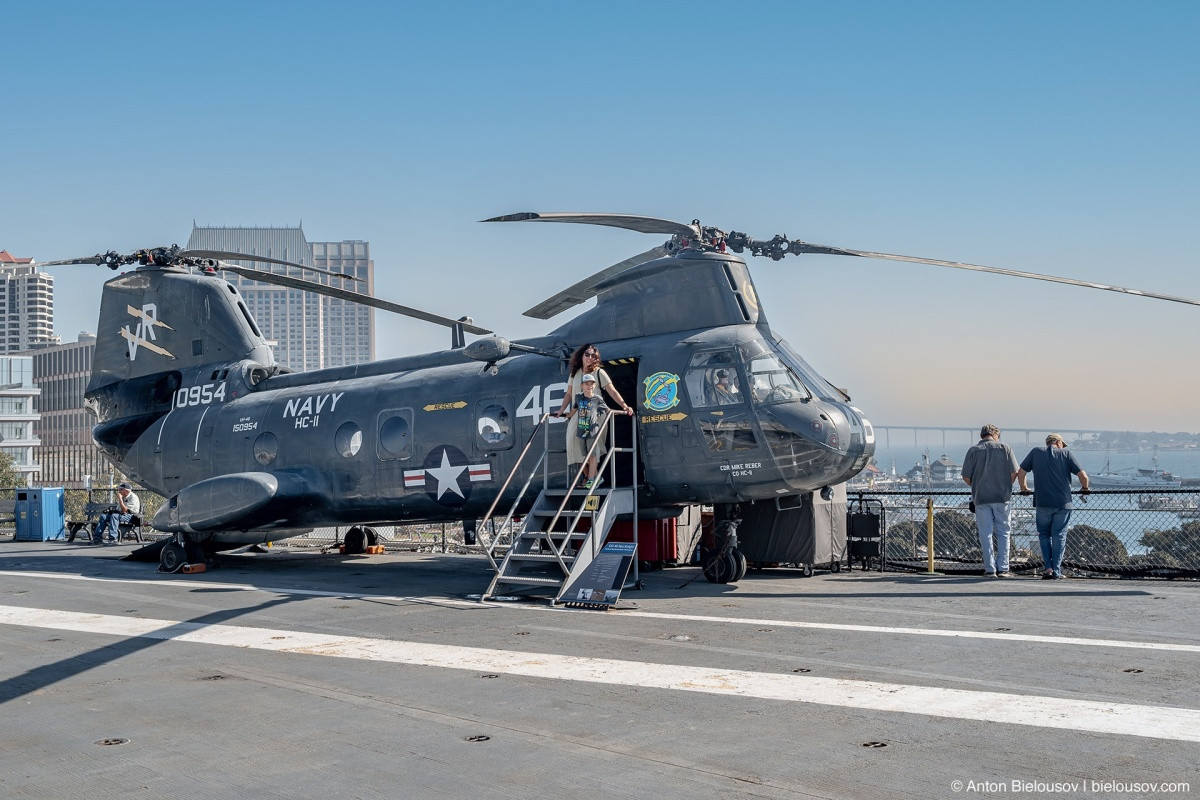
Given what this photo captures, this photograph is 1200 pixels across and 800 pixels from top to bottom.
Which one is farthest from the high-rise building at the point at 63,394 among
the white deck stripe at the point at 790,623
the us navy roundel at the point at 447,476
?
the white deck stripe at the point at 790,623

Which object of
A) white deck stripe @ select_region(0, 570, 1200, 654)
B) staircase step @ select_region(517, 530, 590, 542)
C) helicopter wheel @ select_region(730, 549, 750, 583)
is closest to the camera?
white deck stripe @ select_region(0, 570, 1200, 654)

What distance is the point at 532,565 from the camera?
14.1 meters

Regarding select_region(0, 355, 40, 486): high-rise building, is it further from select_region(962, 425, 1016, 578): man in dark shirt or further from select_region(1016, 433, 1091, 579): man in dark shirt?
select_region(1016, 433, 1091, 579): man in dark shirt

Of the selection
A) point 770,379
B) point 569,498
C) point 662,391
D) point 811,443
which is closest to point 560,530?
point 569,498

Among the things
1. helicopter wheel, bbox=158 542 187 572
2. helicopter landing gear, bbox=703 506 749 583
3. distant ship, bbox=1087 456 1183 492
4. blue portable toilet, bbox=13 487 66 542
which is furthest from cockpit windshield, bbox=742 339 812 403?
blue portable toilet, bbox=13 487 66 542

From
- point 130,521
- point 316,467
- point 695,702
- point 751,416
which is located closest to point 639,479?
point 751,416

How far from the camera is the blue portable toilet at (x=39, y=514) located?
27656mm

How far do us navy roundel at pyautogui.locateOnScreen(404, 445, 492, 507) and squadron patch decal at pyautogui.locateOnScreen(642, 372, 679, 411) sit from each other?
9.62 ft

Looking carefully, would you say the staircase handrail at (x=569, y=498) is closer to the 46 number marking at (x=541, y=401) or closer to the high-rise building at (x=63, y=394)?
the 46 number marking at (x=541, y=401)

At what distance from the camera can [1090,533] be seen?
1941cm

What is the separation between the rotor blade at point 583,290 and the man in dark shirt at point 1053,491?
626 cm

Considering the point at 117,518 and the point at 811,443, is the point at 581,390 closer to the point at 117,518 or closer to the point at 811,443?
the point at 811,443

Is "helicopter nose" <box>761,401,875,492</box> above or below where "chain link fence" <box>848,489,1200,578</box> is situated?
above

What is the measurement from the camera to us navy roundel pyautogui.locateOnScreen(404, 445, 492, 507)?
647 inches
